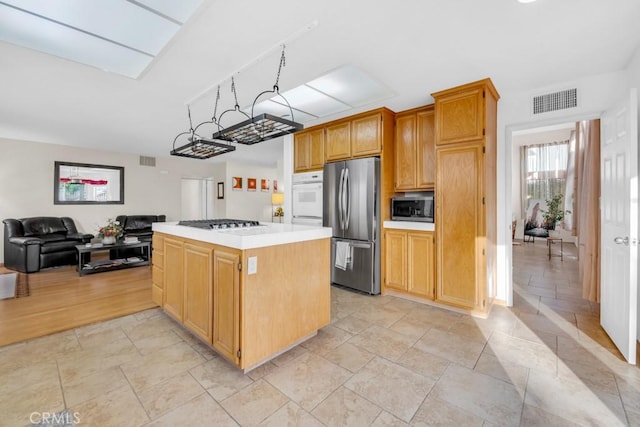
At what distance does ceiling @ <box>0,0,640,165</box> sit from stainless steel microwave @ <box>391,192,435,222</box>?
1.20 metres

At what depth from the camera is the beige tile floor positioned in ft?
5.04

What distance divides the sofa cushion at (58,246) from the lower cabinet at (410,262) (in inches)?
217

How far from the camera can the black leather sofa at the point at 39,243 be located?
4.53 metres

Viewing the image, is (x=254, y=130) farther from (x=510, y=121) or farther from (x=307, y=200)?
(x=510, y=121)

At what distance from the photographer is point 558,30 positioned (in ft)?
6.72

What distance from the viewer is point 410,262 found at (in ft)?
11.1

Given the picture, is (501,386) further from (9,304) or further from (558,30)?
(9,304)

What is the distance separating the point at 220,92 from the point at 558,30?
3116mm

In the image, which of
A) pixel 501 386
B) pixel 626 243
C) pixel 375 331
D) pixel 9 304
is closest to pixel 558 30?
pixel 626 243

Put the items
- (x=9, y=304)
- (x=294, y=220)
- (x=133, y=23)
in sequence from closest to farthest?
(x=133, y=23)
(x=9, y=304)
(x=294, y=220)

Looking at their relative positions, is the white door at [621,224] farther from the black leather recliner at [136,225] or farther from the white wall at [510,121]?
the black leather recliner at [136,225]

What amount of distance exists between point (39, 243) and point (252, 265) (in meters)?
5.00

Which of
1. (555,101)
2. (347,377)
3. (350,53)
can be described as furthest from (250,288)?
(555,101)

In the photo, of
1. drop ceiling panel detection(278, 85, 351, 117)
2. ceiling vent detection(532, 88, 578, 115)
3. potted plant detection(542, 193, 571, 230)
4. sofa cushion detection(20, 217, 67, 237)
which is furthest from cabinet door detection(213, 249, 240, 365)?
potted plant detection(542, 193, 571, 230)
